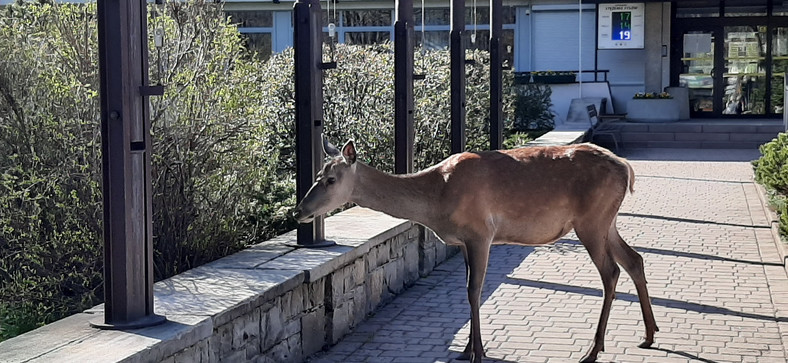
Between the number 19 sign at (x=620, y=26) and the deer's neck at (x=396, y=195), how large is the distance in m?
21.9

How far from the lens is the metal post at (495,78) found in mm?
13372

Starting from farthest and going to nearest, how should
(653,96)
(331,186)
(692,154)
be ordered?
(653,96)
(692,154)
(331,186)

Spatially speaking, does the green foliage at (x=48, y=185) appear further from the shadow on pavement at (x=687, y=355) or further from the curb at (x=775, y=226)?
the curb at (x=775, y=226)

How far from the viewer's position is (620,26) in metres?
27.8

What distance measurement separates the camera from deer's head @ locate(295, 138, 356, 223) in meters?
6.44

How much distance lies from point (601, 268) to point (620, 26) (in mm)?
21723

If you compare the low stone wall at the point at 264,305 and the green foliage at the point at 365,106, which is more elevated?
the green foliage at the point at 365,106

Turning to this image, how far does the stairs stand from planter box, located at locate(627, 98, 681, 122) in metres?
1.55

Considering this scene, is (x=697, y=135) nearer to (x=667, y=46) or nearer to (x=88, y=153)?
(x=667, y=46)

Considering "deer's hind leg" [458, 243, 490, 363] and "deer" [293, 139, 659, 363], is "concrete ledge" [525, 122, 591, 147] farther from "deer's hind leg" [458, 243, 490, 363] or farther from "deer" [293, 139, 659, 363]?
"deer's hind leg" [458, 243, 490, 363]

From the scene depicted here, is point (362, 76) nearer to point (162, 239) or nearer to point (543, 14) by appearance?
point (162, 239)

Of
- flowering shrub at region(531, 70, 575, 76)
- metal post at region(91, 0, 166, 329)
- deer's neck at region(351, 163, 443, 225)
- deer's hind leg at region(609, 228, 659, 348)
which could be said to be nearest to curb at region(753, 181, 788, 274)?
deer's hind leg at region(609, 228, 659, 348)

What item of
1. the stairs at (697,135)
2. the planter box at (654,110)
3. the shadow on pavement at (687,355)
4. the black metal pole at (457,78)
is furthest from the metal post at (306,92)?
the planter box at (654,110)

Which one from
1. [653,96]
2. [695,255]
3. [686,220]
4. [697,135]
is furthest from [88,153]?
[653,96]
